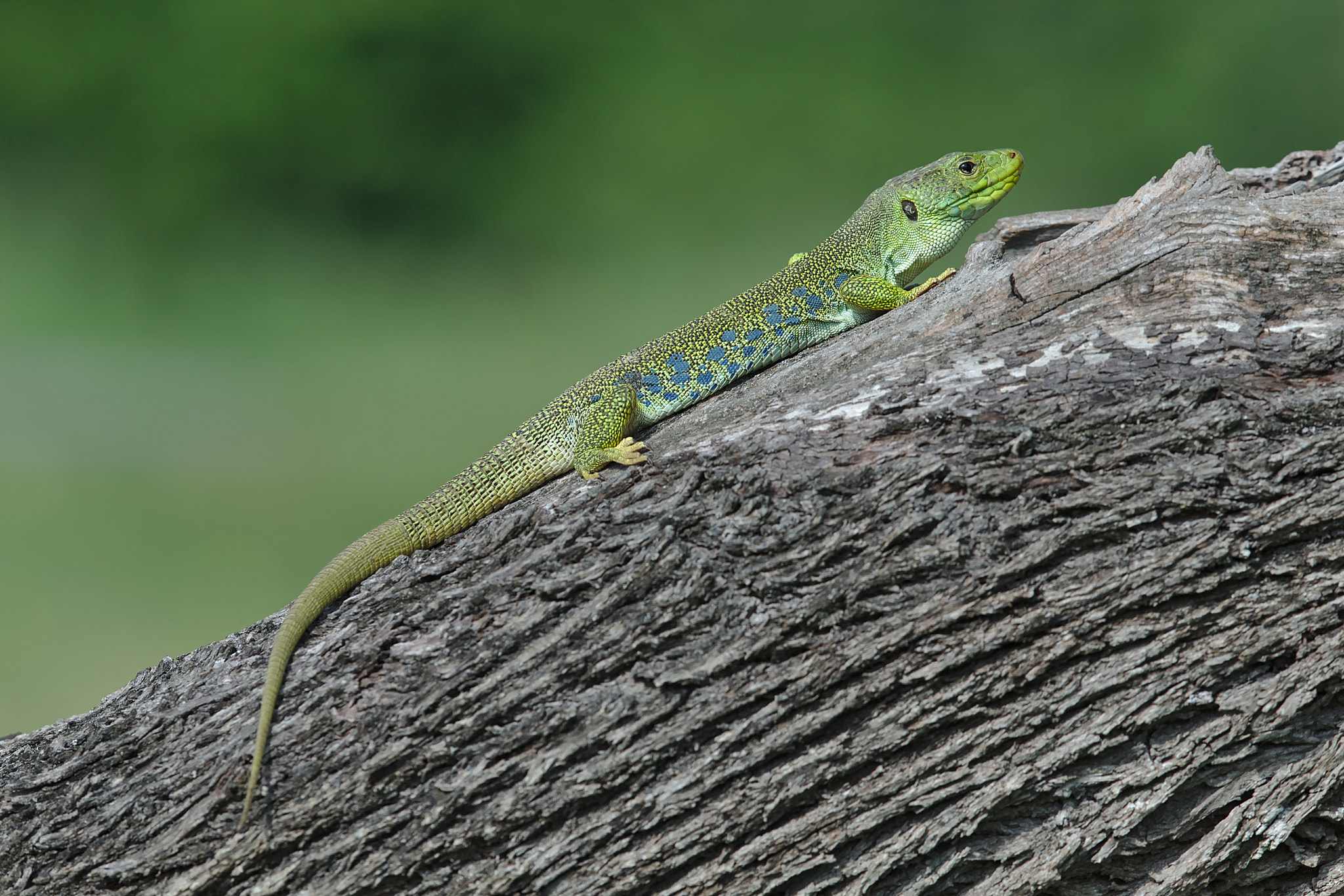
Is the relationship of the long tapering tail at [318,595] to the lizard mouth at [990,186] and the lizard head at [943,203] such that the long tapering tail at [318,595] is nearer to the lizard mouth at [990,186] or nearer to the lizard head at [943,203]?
the lizard head at [943,203]

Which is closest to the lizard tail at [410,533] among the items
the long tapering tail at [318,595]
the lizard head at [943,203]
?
the long tapering tail at [318,595]

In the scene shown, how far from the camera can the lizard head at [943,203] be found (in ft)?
13.9

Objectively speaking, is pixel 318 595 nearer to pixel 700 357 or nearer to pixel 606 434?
pixel 606 434

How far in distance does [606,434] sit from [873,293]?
1.44 metres

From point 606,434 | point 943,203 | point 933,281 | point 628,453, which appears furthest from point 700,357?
point 943,203

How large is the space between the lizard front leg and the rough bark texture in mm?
1284

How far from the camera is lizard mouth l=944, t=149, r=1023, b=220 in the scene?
166 inches

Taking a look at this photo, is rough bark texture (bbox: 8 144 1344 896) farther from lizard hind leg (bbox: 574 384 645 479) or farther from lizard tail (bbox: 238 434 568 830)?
lizard hind leg (bbox: 574 384 645 479)

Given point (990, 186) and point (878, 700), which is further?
point (990, 186)

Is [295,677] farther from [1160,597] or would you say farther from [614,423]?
[1160,597]

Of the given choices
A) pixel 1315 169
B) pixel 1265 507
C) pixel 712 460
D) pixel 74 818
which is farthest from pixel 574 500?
pixel 1315 169

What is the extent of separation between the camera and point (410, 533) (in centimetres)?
297

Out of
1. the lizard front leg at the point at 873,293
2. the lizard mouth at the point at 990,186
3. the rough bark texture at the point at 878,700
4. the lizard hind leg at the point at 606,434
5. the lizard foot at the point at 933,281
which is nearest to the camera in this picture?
the rough bark texture at the point at 878,700

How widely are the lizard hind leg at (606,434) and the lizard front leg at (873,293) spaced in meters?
1.11
